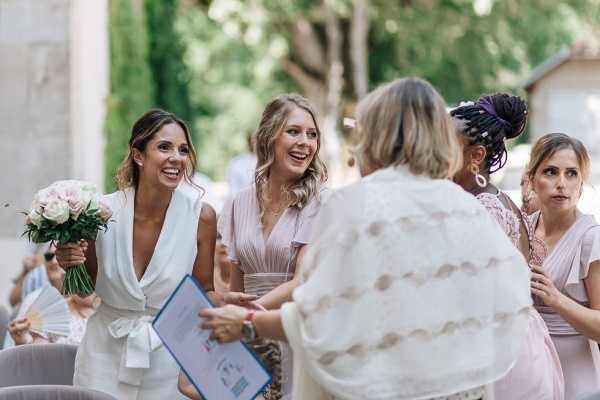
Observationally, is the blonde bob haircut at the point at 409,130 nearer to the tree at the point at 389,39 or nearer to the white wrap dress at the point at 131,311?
the white wrap dress at the point at 131,311

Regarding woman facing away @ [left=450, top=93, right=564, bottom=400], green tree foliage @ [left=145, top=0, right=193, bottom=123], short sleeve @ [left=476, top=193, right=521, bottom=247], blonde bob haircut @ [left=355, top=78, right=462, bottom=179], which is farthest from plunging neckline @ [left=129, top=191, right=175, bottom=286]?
green tree foliage @ [left=145, top=0, right=193, bottom=123]

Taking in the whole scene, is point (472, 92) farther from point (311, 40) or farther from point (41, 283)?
point (41, 283)

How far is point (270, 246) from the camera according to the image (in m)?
4.48

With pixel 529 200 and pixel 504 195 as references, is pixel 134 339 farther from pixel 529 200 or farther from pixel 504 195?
pixel 529 200

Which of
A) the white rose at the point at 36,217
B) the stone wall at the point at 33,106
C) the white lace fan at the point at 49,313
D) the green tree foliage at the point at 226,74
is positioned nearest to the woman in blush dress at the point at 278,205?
the white rose at the point at 36,217

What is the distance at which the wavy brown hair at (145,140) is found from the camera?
474 centimetres

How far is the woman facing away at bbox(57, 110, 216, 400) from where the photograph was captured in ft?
15.4

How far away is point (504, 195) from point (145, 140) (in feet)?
5.24

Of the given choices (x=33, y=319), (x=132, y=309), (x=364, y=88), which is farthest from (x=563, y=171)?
(x=364, y=88)

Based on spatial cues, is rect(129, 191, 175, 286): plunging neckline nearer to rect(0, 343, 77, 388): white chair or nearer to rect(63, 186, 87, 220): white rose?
rect(63, 186, 87, 220): white rose

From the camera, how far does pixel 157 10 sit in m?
16.4

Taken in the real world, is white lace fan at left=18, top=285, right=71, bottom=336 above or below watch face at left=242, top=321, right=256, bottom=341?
below

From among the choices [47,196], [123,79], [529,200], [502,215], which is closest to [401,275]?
[502,215]

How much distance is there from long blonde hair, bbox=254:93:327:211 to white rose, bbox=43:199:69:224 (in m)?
0.84
